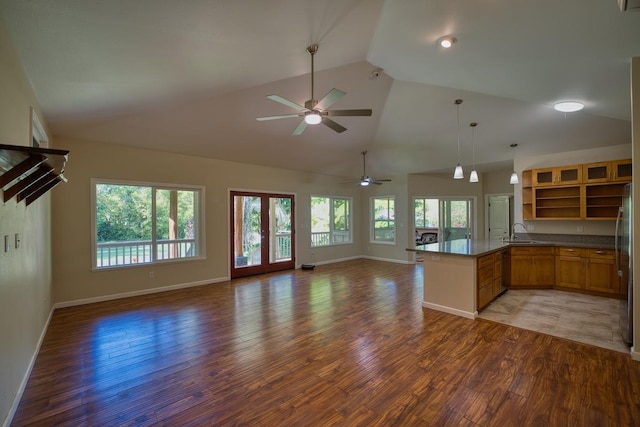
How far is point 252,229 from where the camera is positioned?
6742 mm

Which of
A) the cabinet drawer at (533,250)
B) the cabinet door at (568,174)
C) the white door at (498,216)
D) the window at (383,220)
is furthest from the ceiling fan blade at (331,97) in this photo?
the white door at (498,216)

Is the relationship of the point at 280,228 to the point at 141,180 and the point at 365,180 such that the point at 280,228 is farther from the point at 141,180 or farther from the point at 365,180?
the point at 141,180

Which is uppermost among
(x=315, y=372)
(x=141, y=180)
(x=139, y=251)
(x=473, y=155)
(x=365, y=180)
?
(x=473, y=155)

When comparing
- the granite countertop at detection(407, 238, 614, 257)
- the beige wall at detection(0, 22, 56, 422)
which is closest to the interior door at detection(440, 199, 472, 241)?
the granite countertop at detection(407, 238, 614, 257)

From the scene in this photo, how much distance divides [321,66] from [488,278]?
3.83 meters

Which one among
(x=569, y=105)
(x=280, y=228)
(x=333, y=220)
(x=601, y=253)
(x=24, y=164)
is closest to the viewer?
(x=24, y=164)

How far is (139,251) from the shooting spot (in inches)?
201

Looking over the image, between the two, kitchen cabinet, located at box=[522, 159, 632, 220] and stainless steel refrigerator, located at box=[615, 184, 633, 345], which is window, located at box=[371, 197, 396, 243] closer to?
kitchen cabinet, located at box=[522, 159, 632, 220]

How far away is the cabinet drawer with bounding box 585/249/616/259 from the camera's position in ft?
15.2

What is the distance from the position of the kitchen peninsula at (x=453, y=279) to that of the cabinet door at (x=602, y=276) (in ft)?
6.34

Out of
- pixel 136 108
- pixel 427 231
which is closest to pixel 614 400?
pixel 136 108

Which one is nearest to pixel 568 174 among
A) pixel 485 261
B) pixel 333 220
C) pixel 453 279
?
pixel 485 261

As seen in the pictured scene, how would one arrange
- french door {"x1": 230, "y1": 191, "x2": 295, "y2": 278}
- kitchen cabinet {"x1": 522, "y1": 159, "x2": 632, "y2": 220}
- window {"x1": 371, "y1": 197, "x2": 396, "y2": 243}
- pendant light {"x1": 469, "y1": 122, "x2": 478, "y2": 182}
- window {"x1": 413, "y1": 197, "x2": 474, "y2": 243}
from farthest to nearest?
1. window {"x1": 371, "y1": 197, "x2": 396, "y2": 243}
2. window {"x1": 413, "y1": 197, "x2": 474, "y2": 243}
3. french door {"x1": 230, "y1": 191, "x2": 295, "y2": 278}
4. kitchen cabinet {"x1": 522, "y1": 159, "x2": 632, "y2": 220}
5. pendant light {"x1": 469, "y1": 122, "x2": 478, "y2": 182}

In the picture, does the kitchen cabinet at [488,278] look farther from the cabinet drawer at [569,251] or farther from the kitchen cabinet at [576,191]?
Answer: the kitchen cabinet at [576,191]
